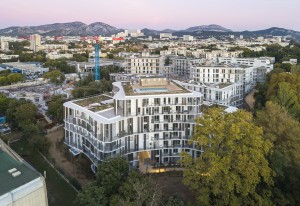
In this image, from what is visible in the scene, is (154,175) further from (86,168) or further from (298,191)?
(298,191)

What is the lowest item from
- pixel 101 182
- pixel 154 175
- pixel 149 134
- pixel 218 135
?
pixel 154 175

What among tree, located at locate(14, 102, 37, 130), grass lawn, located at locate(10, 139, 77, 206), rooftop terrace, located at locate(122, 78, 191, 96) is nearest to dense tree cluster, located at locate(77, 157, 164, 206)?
grass lawn, located at locate(10, 139, 77, 206)

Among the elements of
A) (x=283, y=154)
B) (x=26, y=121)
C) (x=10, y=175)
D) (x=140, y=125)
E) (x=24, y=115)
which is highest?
(x=140, y=125)

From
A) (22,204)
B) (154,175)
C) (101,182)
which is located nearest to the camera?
(22,204)

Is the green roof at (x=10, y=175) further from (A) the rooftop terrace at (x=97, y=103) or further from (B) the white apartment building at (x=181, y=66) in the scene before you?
(B) the white apartment building at (x=181, y=66)

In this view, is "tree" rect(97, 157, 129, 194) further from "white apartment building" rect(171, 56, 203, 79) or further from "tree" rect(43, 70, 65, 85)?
"white apartment building" rect(171, 56, 203, 79)

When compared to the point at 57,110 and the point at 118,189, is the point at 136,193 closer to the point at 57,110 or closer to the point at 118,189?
the point at 118,189

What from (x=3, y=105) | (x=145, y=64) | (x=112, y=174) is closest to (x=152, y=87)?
(x=112, y=174)

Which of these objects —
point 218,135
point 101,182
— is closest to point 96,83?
point 101,182
